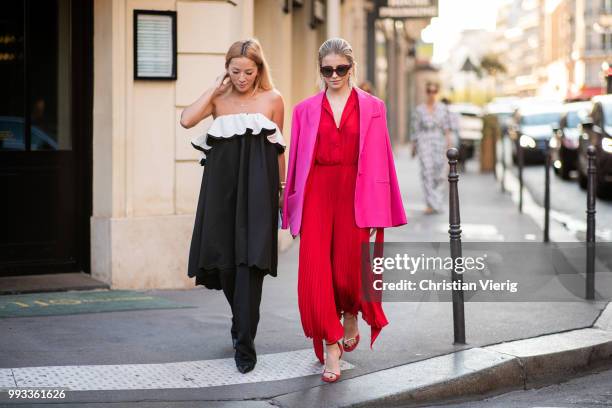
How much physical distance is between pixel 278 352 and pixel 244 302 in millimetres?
570

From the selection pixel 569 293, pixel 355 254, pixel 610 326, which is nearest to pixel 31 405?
pixel 355 254

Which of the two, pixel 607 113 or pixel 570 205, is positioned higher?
pixel 607 113

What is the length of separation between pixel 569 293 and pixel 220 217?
11.5 ft

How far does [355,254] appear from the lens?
595 cm

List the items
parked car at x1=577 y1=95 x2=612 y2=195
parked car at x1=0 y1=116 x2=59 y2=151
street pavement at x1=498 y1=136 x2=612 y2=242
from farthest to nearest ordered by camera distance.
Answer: parked car at x1=577 y1=95 x2=612 y2=195 → street pavement at x1=498 y1=136 x2=612 y2=242 → parked car at x1=0 y1=116 x2=59 y2=151

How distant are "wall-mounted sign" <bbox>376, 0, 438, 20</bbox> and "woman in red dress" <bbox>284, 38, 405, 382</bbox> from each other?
15.2 meters

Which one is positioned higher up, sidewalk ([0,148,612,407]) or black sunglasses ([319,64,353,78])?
black sunglasses ([319,64,353,78])

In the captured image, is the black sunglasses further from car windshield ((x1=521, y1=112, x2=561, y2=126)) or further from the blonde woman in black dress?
car windshield ((x1=521, y1=112, x2=561, y2=126))

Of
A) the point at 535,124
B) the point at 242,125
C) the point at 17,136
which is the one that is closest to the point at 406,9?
the point at 535,124

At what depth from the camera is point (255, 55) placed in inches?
238

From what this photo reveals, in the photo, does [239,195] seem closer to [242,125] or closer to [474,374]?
[242,125]

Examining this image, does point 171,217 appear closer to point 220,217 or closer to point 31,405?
point 220,217

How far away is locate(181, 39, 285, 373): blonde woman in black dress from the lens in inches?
236

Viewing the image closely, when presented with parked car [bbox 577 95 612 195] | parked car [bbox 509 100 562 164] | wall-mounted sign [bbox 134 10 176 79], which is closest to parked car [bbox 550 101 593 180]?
parked car [bbox 577 95 612 195]
